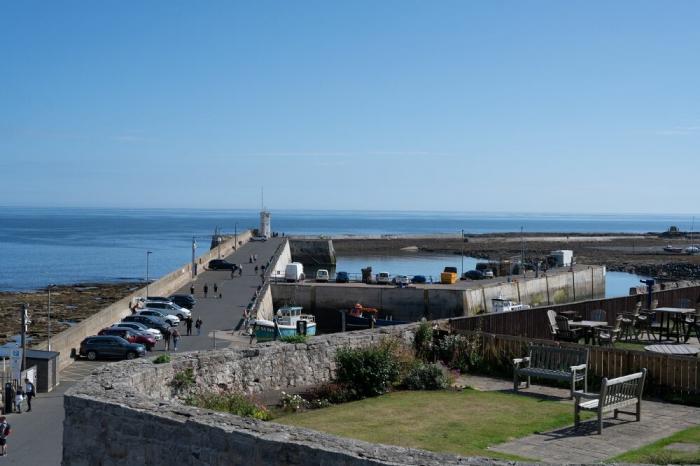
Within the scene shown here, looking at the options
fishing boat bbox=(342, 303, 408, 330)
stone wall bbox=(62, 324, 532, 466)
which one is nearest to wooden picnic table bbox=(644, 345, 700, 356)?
stone wall bbox=(62, 324, 532, 466)

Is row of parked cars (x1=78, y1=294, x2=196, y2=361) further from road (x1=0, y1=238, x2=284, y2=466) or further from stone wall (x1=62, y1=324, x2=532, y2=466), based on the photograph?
stone wall (x1=62, y1=324, x2=532, y2=466)

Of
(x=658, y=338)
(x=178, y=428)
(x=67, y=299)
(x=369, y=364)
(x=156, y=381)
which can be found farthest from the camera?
(x=67, y=299)

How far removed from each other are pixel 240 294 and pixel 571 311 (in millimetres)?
35331

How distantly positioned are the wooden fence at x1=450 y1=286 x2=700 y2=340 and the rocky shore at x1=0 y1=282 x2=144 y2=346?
29.9 meters

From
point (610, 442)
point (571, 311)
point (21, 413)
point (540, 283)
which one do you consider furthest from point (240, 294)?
point (610, 442)

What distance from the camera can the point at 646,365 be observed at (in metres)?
13.9

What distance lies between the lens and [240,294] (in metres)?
53.7

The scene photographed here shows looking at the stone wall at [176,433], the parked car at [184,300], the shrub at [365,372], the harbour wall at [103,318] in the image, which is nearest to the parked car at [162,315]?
the harbour wall at [103,318]

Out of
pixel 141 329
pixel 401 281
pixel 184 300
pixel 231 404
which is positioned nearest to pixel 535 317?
pixel 231 404

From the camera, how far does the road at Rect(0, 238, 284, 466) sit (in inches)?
718

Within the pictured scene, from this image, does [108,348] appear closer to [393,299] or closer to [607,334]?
[607,334]

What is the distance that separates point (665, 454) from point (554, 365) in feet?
13.8

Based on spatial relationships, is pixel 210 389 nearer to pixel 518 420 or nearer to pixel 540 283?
pixel 518 420

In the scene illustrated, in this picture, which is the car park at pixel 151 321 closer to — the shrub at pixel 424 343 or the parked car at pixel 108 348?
the parked car at pixel 108 348
